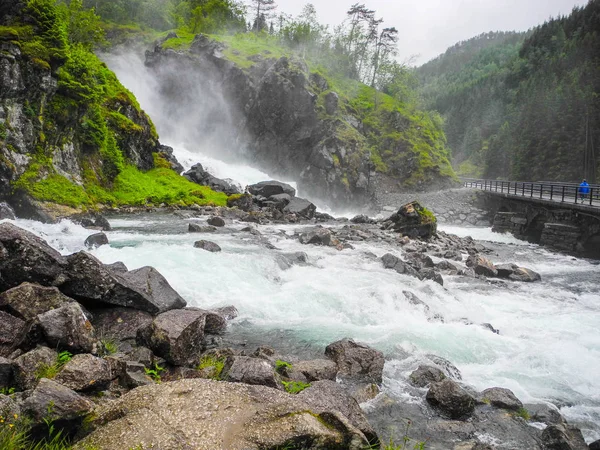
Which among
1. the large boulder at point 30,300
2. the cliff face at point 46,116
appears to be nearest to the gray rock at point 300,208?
the cliff face at point 46,116

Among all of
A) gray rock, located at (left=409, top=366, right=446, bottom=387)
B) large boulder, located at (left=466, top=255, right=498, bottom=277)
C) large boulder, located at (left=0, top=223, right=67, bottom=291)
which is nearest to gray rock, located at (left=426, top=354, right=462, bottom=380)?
gray rock, located at (left=409, top=366, right=446, bottom=387)

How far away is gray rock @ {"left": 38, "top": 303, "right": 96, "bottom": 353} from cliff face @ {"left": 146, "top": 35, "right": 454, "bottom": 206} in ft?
153

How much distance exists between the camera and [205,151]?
6462 cm

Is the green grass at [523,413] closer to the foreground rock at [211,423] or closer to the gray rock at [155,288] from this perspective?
the foreground rock at [211,423]

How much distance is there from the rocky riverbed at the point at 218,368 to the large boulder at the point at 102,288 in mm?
31

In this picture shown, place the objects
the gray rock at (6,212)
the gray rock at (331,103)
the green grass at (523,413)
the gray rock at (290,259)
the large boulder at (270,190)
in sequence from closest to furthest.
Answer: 1. the green grass at (523,413)
2. the gray rock at (290,259)
3. the gray rock at (6,212)
4. the large boulder at (270,190)
5. the gray rock at (331,103)

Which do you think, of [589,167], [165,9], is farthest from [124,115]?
[165,9]

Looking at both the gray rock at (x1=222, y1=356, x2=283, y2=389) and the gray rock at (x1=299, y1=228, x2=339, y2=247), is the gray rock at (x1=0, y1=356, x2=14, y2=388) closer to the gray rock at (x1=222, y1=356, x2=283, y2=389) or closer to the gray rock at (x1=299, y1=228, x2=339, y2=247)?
the gray rock at (x1=222, y1=356, x2=283, y2=389)

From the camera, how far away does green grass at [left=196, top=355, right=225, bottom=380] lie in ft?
23.5

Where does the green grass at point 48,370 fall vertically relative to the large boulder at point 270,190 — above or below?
below

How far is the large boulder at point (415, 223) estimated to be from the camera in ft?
95.2

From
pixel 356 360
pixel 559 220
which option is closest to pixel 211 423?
pixel 356 360

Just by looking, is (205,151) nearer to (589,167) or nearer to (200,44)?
(200,44)

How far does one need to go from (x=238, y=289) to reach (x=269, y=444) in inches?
371
